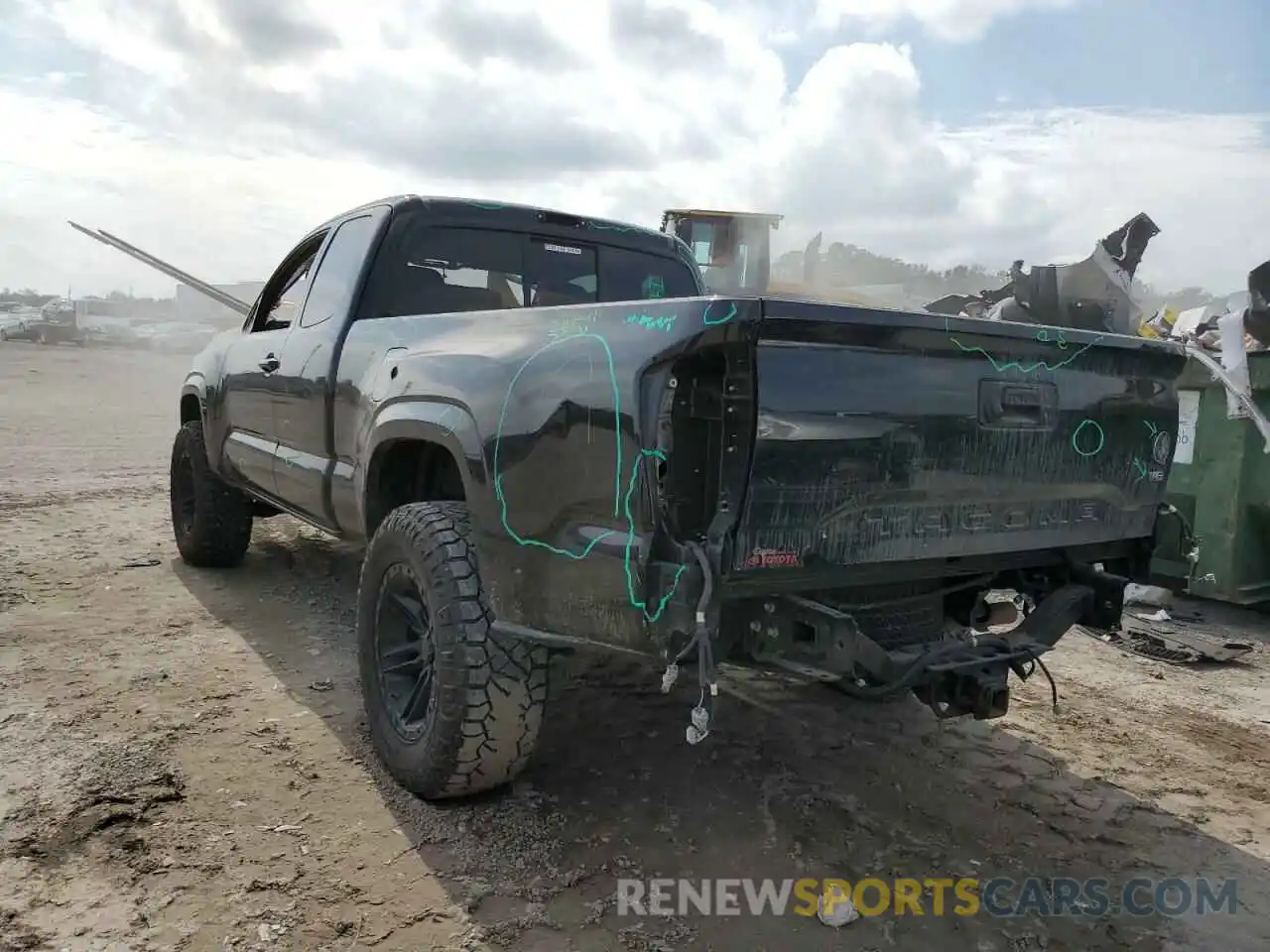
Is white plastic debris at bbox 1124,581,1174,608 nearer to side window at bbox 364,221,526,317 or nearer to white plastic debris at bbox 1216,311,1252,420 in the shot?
white plastic debris at bbox 1216,311,1252,420

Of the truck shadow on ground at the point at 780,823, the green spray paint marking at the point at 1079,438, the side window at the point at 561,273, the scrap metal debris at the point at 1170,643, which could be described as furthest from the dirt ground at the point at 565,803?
the side window at the point at 561,273

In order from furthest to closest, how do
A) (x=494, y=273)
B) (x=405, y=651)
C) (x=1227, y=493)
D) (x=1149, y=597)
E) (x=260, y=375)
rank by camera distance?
(x=1149, y=597)
(x=1227, y=493)
(x=260, y=375)
(x=494, y=273)
(x=405, y=651)

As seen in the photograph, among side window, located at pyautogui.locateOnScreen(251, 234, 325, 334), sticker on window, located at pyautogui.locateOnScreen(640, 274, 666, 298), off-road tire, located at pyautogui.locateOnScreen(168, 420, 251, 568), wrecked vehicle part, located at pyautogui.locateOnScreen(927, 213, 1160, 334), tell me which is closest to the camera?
sticker on window, located at pyautogui.locateOnScreen(640, 274, 666, 298)

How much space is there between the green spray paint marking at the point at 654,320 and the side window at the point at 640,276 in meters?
2.12

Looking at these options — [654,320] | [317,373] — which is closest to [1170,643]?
[654,320]

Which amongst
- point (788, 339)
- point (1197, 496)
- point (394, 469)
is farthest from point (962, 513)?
point (1197, 496)

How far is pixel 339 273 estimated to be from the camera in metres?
4.25

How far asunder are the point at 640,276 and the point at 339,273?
1.37 metres

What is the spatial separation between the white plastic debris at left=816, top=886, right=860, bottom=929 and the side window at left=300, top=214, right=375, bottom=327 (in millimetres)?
2849

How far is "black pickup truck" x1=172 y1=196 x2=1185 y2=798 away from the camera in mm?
2318

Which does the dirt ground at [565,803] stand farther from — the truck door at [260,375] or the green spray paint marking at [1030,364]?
the green spray paint marking at [1030,364]

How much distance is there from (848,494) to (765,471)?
0.99ft

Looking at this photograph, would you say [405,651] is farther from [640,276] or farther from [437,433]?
[640,276]

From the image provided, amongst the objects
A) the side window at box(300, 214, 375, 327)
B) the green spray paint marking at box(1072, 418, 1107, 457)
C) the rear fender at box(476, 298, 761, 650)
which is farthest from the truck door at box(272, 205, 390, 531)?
the green spray paint marking at box(1072, 418, 1107, 457)
